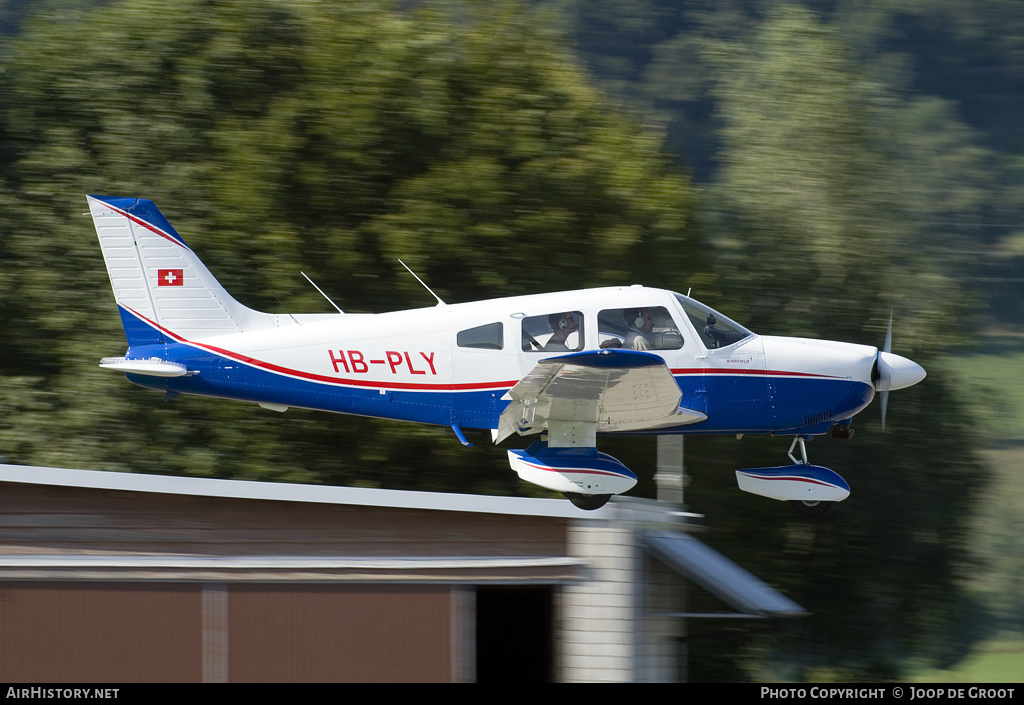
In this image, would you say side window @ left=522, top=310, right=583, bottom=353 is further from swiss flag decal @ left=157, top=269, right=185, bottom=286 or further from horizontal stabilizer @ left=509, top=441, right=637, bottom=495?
swiss flag decal @ left=157, top=269, right=185, bottom=286

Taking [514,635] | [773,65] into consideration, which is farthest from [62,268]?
[773,65]

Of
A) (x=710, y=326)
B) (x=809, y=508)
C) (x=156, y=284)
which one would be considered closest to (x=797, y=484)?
(x=809, y=508)

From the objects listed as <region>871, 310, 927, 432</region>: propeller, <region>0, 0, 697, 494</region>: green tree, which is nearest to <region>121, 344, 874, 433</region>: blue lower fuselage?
<region>871, 310, 927, 432</region>: propeller

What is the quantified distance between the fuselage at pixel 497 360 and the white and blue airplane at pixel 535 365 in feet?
0.04

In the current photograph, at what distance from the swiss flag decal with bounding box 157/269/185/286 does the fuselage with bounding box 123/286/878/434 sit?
66 cm

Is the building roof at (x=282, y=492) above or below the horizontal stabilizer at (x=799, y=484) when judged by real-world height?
above

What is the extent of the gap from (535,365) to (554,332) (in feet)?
1.20

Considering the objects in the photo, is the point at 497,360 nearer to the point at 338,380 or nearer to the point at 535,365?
the point at 535,365

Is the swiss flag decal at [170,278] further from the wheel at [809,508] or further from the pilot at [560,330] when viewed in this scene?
the wheel at [809,508]

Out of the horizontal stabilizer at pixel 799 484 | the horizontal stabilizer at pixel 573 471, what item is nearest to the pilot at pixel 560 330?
the horizontal stabilizer at pixel 573 471

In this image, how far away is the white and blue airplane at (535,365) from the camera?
9422 mm

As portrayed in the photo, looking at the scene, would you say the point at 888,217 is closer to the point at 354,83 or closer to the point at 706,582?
the point at 354,83

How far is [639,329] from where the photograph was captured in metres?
9.37

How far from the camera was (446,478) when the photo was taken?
50.0 feet
